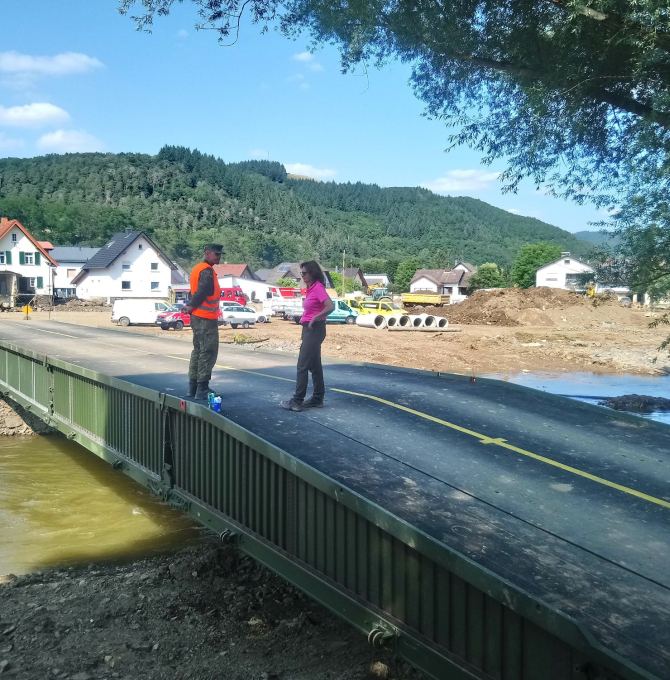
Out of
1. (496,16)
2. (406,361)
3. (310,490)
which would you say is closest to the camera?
(310,490)

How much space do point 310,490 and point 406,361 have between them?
22633mm

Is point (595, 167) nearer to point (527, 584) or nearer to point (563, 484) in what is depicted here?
point (563, 484)

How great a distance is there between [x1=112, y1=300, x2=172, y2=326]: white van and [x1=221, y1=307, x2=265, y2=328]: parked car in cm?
348

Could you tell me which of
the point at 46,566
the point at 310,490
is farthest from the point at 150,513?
the point at 310,490

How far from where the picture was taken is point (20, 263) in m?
68.3

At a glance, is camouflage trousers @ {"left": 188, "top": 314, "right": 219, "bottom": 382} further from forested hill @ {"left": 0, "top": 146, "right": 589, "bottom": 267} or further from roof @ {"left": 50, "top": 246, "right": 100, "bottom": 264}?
forested hill @ {"left": 0, "top": 146, "right": 589, "bottom": 267}

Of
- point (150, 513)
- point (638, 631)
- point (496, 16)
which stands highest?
point (496, 16)

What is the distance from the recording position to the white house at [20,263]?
2648 inches

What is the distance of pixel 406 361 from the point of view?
27.8 m

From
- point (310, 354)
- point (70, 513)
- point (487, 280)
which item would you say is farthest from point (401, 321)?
point (487, 280)

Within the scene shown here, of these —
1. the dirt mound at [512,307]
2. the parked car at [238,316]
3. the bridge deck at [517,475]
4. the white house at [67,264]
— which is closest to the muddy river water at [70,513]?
the bridge deck at [517,475]

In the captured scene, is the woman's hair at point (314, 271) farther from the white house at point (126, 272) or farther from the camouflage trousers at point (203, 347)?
the white house at point (126, 272)

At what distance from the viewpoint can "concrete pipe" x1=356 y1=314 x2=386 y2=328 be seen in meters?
42.1

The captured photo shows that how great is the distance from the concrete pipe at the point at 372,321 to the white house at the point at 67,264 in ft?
159
